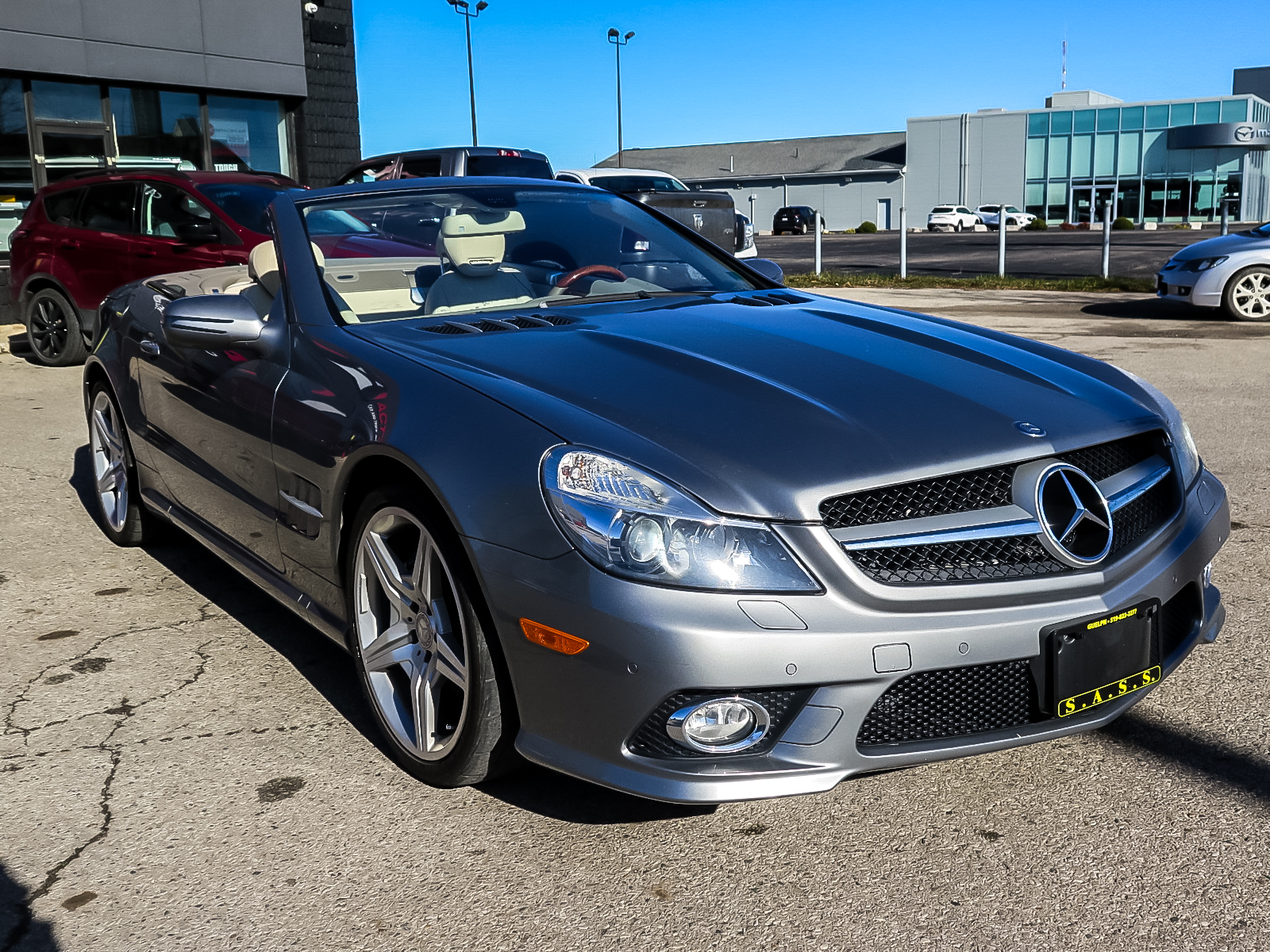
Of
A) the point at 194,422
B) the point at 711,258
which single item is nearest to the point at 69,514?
the point at 194,422

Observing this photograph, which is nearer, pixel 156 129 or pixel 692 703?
pixel 692 703

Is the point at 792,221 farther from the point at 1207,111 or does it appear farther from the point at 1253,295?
the point at 1253,295

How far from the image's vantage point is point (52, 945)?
2.24 metres

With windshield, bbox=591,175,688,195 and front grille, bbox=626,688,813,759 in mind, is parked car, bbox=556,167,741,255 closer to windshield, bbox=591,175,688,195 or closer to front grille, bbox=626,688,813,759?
windshield, bbox=591,175,688,195

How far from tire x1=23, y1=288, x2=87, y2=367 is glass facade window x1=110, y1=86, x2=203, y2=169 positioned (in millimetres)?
4973

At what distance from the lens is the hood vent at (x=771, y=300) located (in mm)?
3635

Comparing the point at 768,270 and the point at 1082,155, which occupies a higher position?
the point at 1082,155

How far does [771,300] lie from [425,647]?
1610mm

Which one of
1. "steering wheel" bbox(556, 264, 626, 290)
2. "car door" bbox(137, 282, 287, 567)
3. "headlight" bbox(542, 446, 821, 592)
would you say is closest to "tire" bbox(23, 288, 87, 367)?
"car door" bbox(137, 282, 287, 567)

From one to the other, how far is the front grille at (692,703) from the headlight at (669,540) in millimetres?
203

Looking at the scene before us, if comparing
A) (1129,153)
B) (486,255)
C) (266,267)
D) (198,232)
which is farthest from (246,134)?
(1129,153)

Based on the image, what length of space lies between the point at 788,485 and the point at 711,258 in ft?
6.94

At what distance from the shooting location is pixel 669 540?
2266mm

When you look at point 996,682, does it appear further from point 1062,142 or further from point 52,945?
point 1062,142
